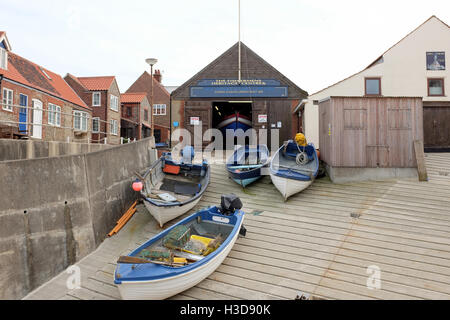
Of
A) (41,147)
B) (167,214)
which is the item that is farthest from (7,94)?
(167,214)

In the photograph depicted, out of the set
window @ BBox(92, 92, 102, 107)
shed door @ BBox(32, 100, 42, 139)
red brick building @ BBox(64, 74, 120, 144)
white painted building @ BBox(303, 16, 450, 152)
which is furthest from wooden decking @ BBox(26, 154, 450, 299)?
window @ BBox(92, 92, 102, 107)

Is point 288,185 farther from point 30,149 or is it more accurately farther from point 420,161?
point 30,149

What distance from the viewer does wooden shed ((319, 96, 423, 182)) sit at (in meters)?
10.4

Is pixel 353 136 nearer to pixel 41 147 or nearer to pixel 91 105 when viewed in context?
pixel 41 147

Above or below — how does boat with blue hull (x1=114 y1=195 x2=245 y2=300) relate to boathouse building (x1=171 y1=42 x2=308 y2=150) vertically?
below

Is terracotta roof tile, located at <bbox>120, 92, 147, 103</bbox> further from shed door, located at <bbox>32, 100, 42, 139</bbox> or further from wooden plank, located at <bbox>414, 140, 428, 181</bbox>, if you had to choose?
wooden plank, located at <bbox>414, 140, 428, 181</bbox>

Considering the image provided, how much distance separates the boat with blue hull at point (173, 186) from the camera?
311 inches

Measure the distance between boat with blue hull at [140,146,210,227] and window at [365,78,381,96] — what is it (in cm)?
1266

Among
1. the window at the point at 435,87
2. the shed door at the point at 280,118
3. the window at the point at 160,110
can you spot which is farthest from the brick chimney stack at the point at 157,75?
the window at the point at 435,87

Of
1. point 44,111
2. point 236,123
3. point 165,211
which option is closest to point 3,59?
point 44,111

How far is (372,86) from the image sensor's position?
1719cm

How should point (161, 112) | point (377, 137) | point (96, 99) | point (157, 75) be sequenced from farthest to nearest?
point (157, 75) < point (161, 112) < point (96, 99) < point (377, 137)

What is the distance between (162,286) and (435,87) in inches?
762

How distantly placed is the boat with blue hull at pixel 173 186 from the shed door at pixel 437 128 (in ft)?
46.5
